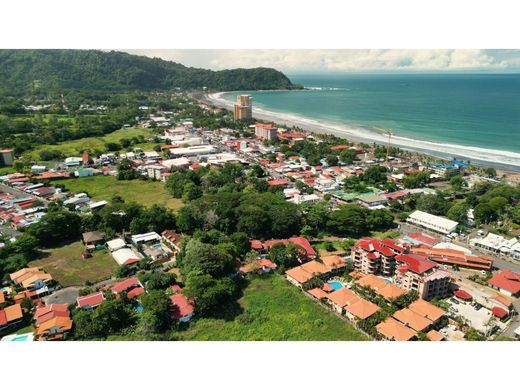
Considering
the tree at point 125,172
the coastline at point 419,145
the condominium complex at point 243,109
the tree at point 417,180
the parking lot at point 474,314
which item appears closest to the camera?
the parking lot at point 474,314

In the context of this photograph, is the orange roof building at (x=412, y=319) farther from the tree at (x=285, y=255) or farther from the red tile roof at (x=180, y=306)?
the red tile roof at (x=180, y=306)

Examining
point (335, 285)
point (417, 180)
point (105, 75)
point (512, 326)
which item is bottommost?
point (512, 326)

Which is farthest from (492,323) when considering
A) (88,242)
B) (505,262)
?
(88,242)

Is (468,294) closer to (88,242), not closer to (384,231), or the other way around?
(384,231)

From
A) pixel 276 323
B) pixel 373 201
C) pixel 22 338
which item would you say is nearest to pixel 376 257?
pixel 276 323

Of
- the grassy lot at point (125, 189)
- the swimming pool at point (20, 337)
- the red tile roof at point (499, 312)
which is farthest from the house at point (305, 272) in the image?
the grassy lot at point (125, 189)

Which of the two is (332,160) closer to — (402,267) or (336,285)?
(402,267)
